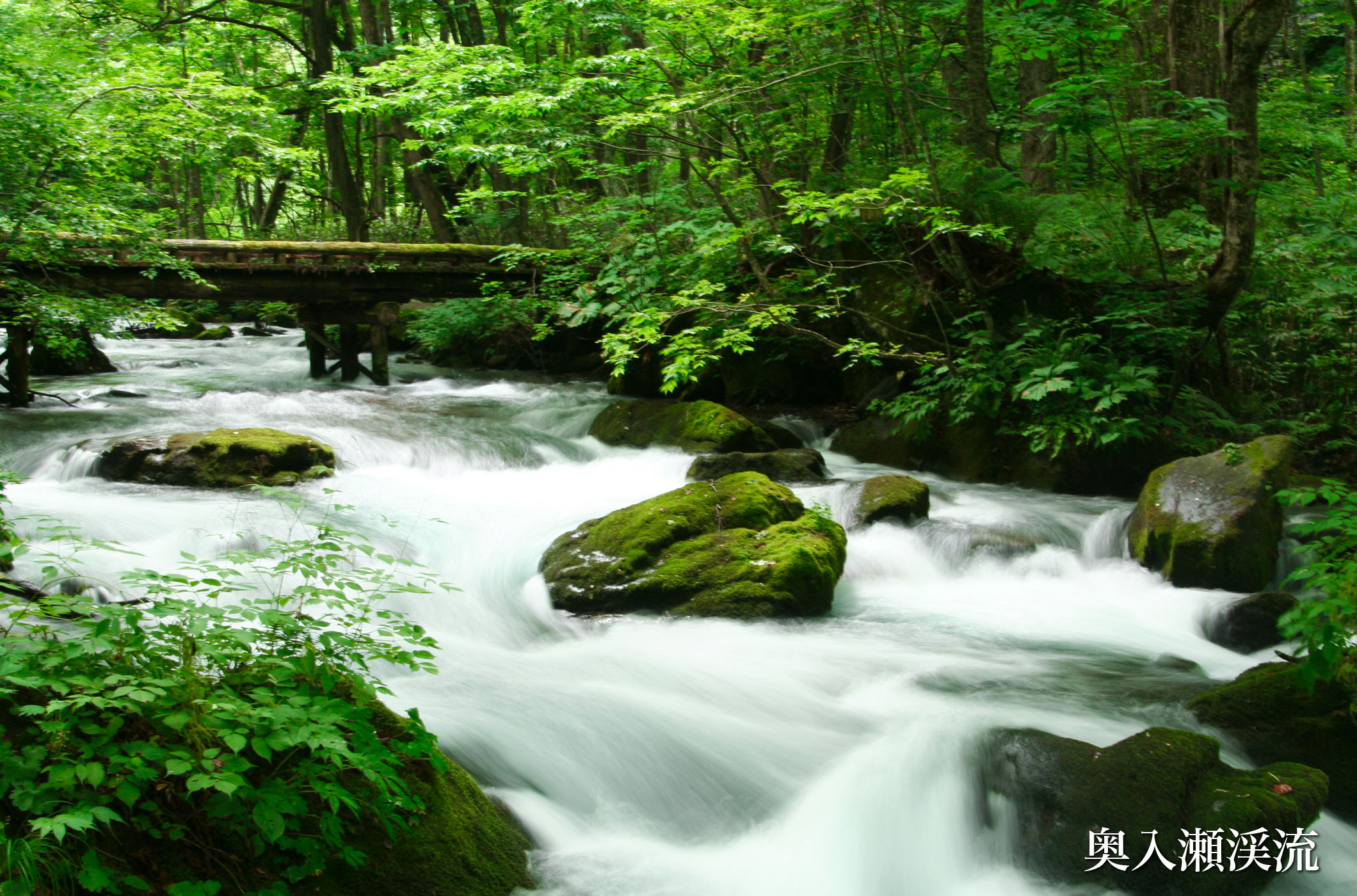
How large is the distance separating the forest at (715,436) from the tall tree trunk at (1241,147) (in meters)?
0.04

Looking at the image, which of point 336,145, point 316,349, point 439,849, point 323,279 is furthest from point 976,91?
point 336,145

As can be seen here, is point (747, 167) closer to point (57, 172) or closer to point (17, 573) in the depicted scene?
point (57, 172)

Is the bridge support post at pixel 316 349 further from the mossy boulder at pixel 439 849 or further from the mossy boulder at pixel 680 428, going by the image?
the mossy boulder at pixel 439 849

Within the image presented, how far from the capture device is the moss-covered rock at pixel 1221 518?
629 cm

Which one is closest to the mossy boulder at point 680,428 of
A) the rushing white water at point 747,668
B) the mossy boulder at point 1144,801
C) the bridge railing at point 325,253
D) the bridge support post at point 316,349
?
the rushing white water at point 747,668

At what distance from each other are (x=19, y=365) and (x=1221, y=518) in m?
12.7

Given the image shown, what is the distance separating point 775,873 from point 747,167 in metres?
7.92

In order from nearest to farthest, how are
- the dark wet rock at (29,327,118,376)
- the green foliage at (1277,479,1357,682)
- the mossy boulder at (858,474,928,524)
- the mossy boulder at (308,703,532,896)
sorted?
1. the mossy boulder at (308,703,532,896)
2. the green foliage at (1277,479,1357,682)
3. the mossy boulder at (858,474,928,524)
4. the dark wet rock at (29,327,118,376)

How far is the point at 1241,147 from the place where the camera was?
24.0ft

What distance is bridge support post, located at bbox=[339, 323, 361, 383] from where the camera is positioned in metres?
14.8

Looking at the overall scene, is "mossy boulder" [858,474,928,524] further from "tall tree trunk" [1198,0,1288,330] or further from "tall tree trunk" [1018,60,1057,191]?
"tall tree trunk" [1018,60,1057,191]

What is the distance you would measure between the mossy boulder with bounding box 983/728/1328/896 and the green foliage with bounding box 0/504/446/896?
8.16 feet

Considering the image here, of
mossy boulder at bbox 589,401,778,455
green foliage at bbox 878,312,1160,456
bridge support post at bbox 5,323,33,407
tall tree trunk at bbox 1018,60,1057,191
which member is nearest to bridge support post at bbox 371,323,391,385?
bridge support post at bbox 5,323,33,407

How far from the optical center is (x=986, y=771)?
3863 millimetres
